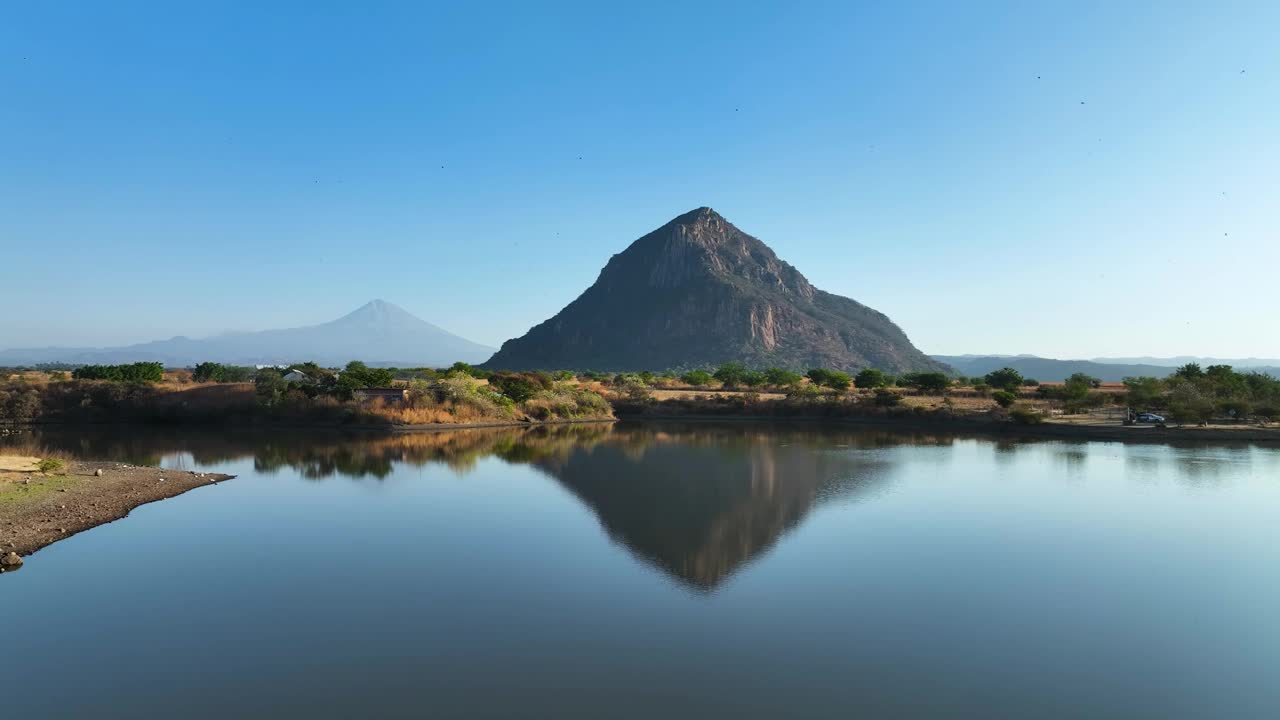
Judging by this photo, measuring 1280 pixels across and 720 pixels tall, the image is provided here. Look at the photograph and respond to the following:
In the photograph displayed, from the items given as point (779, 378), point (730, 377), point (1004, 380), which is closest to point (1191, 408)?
point (1004, 380)

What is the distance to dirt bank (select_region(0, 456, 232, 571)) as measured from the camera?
1628 cm

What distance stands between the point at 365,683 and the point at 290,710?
95 cm

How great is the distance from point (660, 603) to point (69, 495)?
17.3 m

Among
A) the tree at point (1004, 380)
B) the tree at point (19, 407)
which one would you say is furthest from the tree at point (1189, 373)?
the tree at point (19, 407)

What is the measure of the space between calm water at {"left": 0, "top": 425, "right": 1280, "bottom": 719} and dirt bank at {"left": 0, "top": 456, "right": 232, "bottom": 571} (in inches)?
23.6

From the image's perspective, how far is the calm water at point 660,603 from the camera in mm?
8984

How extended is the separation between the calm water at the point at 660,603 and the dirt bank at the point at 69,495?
598mm

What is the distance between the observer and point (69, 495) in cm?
2009

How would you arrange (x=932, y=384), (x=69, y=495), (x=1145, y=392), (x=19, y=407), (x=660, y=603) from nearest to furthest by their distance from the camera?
(x=660, y=603) < (x=69, y=495) < (x=19, y=407) < (x=1145, y=392) < (x=932, y=384)

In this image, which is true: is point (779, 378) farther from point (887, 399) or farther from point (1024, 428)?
point (1024, 428)

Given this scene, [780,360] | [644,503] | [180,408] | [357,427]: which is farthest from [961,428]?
[780,360]

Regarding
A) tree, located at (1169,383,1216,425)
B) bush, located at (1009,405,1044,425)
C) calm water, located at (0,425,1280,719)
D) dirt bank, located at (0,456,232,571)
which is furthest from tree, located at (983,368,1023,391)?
dirt bank, located at (0,456,232,571)

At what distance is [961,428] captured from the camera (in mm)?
50219

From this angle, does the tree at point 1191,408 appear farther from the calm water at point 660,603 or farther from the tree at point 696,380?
the tree at point 696,380
